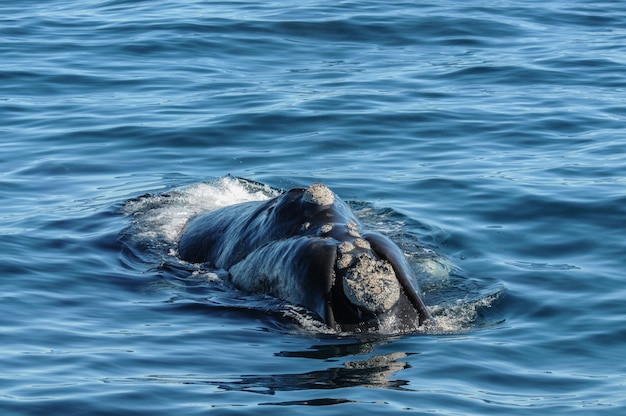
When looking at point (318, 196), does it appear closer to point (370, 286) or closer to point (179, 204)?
point (370, 286)

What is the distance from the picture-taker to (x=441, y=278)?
10102 mm

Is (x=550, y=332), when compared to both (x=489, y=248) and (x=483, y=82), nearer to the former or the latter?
(x=489, y=248)

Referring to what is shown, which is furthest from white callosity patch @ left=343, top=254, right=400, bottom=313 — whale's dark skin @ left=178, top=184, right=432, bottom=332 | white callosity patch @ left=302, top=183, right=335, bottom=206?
white callosity patch @ left=302, top=183, right=335, bottom=206

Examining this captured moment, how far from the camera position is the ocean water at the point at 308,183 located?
768 centimetres

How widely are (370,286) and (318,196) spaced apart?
1.23 metres

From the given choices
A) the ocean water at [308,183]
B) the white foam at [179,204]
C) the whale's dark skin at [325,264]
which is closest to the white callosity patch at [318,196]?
the whale's dark skin at [325,264]

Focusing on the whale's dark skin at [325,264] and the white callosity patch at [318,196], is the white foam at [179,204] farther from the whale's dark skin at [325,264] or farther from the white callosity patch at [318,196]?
the white callosity patch at [318,196]

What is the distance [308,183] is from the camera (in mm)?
13922

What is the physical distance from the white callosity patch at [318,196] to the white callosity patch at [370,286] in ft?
3.15

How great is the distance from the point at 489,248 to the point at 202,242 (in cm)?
284

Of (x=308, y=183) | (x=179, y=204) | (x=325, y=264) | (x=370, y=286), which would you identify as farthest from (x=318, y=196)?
(x=308, y=183)

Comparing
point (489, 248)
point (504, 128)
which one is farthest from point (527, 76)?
point (489, 248)

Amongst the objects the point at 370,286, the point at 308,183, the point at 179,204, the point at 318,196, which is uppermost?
the point at 318,196

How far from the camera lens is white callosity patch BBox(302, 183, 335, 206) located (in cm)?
903
